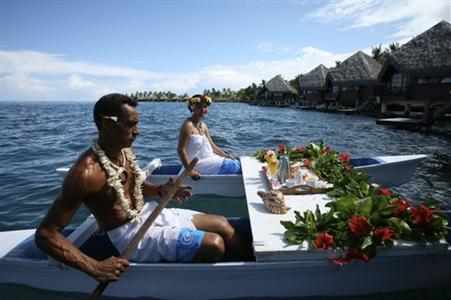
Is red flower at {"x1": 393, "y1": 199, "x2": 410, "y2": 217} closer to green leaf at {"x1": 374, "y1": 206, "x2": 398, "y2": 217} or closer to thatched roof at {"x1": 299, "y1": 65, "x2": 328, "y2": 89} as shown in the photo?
green leaf at {"x1": 374, "y1": 206, "x2": 398, "y2": 217}

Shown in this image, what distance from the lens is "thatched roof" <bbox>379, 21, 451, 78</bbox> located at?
20.7 metres

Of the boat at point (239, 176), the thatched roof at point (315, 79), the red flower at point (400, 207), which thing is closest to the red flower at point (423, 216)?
the red flower at point (400, 207)

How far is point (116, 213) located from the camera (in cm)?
285

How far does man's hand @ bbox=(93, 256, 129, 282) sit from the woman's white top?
347 centimetres

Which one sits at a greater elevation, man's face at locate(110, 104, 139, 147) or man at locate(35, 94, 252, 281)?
man's face at locate(110, 104, 139, 147)

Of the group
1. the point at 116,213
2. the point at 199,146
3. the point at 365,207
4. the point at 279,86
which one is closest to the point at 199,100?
the point at 199,146

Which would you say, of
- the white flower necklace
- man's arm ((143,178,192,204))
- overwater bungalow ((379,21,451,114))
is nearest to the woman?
man's arm ((143,178,192,204))

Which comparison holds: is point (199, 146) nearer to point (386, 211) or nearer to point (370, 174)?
point (370, 174)

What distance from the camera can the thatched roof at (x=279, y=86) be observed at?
55844mm

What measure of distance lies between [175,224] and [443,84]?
25333 millimetres

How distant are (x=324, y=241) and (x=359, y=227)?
33 centimetres

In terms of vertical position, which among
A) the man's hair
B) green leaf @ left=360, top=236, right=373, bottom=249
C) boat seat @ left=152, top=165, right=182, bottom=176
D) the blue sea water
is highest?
the man's hair

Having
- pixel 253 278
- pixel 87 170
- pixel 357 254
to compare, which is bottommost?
pixel 253 278

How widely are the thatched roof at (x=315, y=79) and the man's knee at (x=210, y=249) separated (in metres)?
43.3
